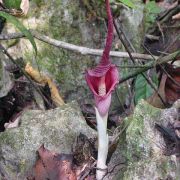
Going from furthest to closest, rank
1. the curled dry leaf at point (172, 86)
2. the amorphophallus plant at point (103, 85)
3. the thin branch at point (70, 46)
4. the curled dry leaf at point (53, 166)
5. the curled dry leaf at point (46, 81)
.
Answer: the curled dry leaf at point (172, 86) → the curled dry leaf at point (46, 81) → the thin branch at point (70, 46) → the curled dry leaf at point (53, 166) → the amorphophallus plant at point (103, 85)

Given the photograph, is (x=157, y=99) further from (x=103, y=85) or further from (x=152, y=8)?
(x=152, y=8)

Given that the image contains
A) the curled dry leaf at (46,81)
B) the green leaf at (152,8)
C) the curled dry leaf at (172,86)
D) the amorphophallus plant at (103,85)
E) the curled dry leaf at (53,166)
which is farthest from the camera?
the green leaf at (152,8)

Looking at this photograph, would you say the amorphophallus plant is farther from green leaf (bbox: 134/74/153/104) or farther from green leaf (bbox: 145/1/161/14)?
green leaf (bbox: 145/1/161/14)

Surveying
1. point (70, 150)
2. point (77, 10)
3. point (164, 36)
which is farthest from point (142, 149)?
point (164, 36)

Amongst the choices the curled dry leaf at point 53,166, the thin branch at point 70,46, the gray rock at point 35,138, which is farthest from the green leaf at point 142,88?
the curled dry leaf at point 53,166

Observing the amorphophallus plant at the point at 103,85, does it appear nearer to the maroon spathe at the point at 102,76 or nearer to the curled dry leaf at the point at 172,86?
the maroon spathe at the point at 102,76

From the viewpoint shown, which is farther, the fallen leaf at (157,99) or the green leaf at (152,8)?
the green leaf at (152,8)

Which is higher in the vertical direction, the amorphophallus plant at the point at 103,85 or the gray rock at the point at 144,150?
the amorphophallus plant at the point at 103,85

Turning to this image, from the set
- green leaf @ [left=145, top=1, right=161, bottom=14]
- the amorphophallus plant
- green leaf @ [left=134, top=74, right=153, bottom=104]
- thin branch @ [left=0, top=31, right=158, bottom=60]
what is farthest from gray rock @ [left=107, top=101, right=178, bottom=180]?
green leaf @ [left=145, top=1, right=161, bottom=14]
